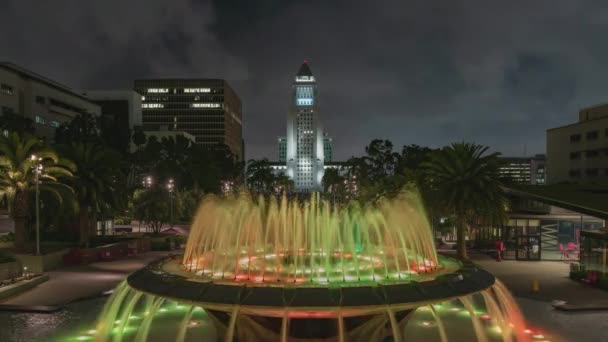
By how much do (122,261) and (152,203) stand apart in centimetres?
1427

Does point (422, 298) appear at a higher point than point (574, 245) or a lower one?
higher

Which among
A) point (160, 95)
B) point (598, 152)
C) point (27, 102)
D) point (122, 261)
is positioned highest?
point (160, 95)

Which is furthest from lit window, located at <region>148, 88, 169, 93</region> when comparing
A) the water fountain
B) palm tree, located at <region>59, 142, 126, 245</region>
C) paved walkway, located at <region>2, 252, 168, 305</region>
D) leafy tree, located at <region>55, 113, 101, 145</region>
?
the water fountain

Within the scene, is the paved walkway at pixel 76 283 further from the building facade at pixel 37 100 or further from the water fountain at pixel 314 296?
the building facade at pixel 37 100

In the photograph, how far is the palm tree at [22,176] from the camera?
95.1ft

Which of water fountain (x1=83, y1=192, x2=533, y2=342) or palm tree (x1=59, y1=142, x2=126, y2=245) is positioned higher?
palm tree (x1=59, y1=142, x2=126, y2=245)

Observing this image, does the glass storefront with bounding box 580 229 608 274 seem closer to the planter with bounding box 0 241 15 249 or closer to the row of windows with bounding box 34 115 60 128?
the planter with bounding box 0 241 15 249

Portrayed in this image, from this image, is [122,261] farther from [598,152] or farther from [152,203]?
[598,152]

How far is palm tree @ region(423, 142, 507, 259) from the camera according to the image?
32000 millimetres

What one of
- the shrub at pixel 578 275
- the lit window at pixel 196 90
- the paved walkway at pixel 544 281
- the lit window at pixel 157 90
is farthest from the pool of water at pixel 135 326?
the lit window at pixel 157 90

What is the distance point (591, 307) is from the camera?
760 inches

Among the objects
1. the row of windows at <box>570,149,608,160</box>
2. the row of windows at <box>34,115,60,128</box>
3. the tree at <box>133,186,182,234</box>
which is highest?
the row of windows at <box>34,115,60,128</box>

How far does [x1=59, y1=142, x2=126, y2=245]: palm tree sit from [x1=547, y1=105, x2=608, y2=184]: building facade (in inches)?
2073

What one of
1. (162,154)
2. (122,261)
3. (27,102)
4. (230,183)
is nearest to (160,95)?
(230,183)
